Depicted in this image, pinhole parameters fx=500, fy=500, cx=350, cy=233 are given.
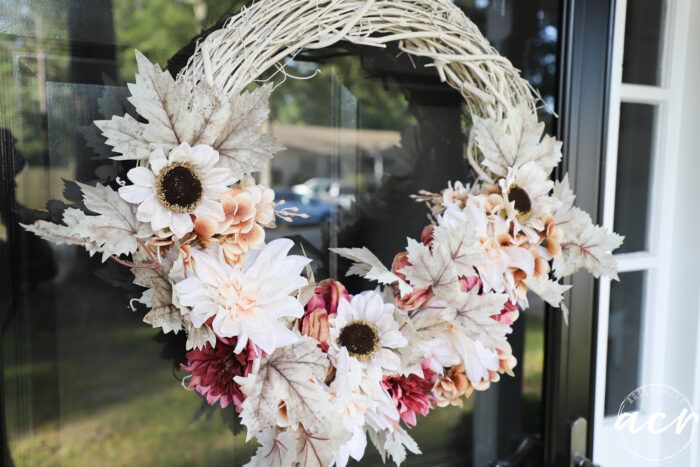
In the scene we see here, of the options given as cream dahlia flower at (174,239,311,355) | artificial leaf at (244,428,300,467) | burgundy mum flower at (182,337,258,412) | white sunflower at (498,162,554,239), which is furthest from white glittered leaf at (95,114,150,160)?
white sunflower at (498,162,554,239)

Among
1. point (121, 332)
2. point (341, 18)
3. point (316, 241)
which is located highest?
point (341, 18)

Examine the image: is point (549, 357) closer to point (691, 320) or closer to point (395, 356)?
point (691, 320)

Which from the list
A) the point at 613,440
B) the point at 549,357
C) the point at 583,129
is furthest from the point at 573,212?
the point at 613,440

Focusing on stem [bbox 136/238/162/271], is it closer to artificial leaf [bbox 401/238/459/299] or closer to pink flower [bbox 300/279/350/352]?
pink flower [bbox 300/279/350/352]

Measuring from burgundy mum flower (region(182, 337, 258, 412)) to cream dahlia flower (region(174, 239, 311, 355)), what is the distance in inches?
2.5

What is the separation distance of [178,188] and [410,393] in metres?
0.43

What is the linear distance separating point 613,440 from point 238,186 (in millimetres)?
1039

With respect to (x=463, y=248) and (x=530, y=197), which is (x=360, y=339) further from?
(x=530, y=197)

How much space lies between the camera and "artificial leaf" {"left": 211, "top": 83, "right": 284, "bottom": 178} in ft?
1.93

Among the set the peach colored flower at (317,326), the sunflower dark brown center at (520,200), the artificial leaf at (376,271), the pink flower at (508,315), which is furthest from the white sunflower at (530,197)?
the peach colored flower at (317,326)

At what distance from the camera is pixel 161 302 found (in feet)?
1.83

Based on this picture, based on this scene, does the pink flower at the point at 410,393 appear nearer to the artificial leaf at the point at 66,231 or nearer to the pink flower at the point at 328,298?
the pink flower at the point at 328,298

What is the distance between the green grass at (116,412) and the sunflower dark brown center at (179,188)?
11.5 inches

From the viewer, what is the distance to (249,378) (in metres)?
0.57
